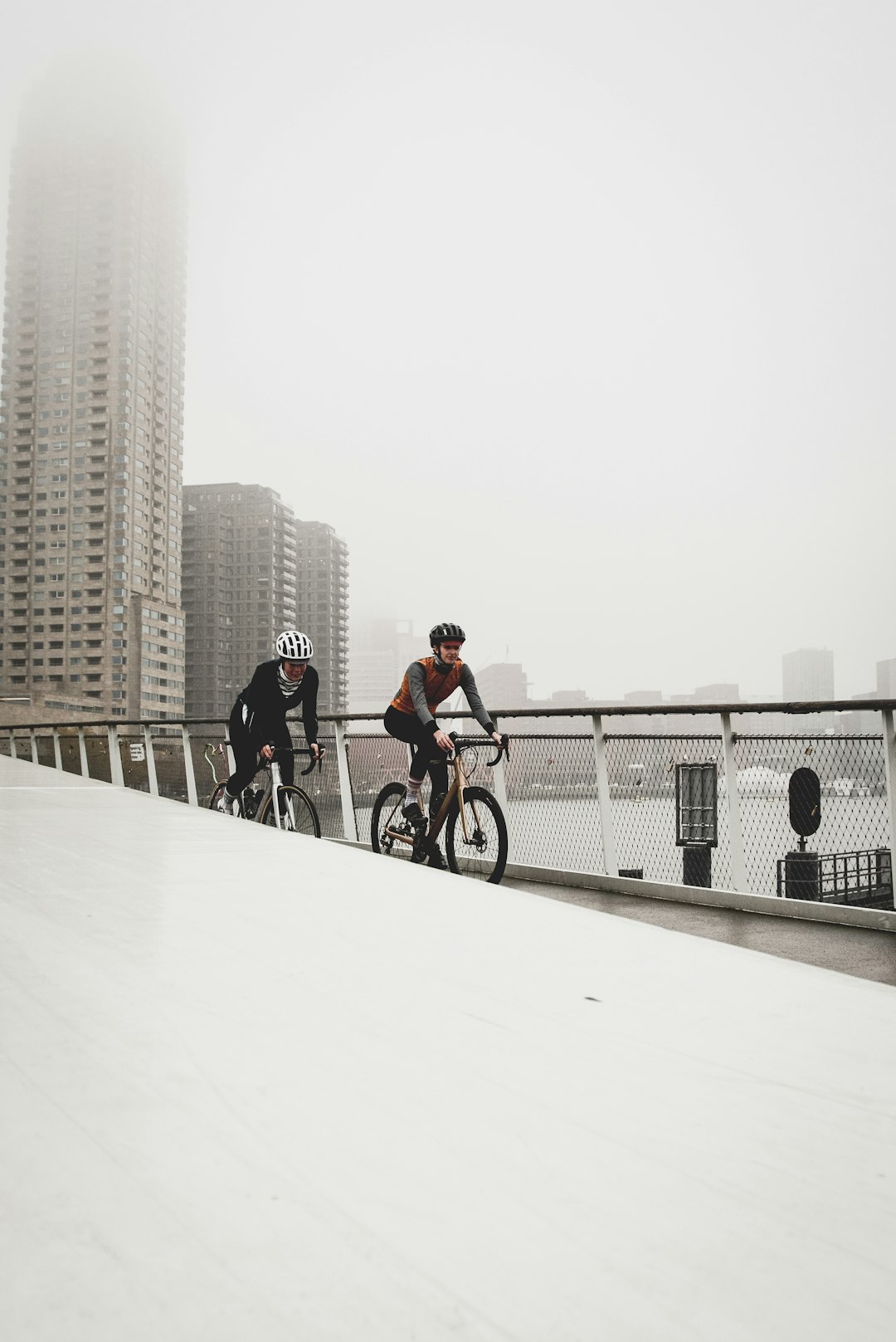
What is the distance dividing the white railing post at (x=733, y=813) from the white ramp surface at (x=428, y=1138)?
5.34 m

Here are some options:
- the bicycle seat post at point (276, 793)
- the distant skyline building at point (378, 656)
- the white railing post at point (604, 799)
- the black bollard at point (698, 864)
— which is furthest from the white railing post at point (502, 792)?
the distant skyline building at point (378, 656)

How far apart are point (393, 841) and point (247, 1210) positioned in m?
6.20

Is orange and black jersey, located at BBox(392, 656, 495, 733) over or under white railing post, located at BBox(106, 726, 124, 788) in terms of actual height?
over

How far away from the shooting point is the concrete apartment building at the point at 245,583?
99188 millimetres

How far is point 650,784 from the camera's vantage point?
21.4 ft

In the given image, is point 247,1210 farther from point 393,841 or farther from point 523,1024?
point 393,841

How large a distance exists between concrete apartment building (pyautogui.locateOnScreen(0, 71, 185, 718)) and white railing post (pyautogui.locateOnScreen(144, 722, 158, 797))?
83.5 meters

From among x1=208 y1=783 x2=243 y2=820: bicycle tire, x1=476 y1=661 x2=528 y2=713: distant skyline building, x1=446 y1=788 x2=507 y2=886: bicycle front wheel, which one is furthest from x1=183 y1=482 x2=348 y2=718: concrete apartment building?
x1=446 y1=788 x2=507 y2=886: bicycle front wheel

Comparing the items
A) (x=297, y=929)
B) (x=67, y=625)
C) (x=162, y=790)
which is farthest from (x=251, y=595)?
(x=297, y=929)

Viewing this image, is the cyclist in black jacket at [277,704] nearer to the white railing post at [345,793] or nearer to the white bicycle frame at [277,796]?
the white bicycle frame at [277,796]

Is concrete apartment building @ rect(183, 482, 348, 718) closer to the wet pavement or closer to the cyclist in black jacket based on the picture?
the cyclist in black jacket

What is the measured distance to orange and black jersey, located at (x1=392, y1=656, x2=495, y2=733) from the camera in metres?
5.67

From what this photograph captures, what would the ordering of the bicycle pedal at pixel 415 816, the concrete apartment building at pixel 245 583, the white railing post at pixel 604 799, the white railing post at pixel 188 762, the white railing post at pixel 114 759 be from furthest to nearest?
the concrete apartment building at pixel 245 583, the white railing post at pixel 114 759, the white railing post at pixel 188 762, the white railing post at pixel 604 799, the bicycle pedal at pixel 415 816

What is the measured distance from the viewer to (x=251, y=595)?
10219 centimetres
